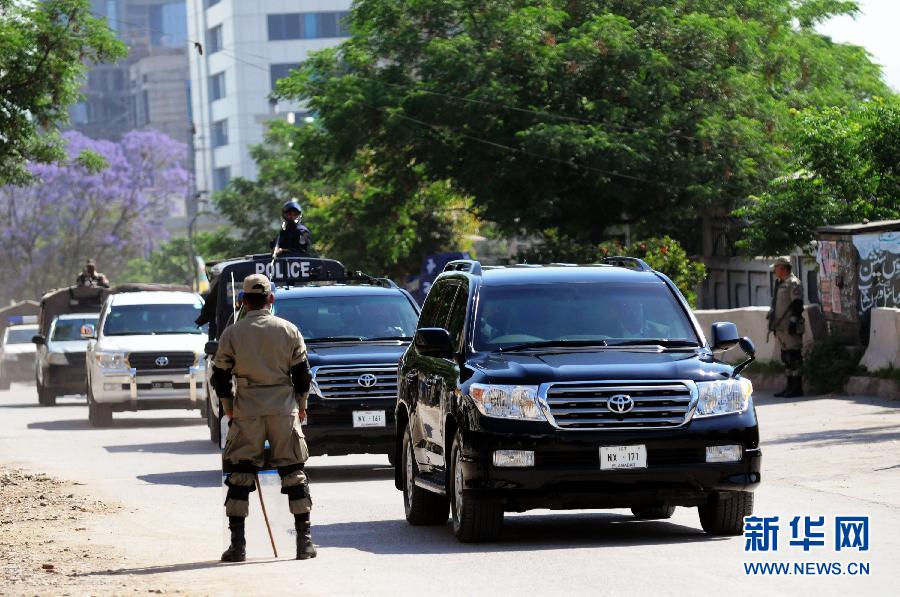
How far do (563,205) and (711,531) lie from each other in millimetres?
30113

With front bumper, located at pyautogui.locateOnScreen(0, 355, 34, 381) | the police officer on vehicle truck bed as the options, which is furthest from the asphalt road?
front bumper, located at pyautogui.locateOnScreen(0, 355, 34, 381)

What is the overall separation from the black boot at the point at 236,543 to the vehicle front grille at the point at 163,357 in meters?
16.8

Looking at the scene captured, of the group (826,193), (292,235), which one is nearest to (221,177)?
(826,193)

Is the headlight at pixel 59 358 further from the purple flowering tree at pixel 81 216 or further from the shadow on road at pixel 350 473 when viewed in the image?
the purple flowering tree at pixel 81 216

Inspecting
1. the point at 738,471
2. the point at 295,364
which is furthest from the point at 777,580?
the point at 295,364

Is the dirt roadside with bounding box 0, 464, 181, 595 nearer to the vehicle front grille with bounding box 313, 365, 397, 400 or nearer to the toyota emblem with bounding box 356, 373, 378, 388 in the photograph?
the vehicle front grille with bounding box 313, 365, 397, 400

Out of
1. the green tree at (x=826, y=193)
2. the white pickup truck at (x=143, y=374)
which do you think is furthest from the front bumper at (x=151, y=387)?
the green tree at (x=826, y=193)

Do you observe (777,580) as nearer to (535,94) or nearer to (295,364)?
(295,364)

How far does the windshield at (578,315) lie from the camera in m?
12.6

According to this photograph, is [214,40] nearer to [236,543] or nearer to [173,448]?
[173,448]

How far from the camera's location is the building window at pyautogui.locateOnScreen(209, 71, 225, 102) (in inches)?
4838

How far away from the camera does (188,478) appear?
62.2ft

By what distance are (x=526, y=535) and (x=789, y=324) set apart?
14262mm

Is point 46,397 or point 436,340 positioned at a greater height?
point 436,340
